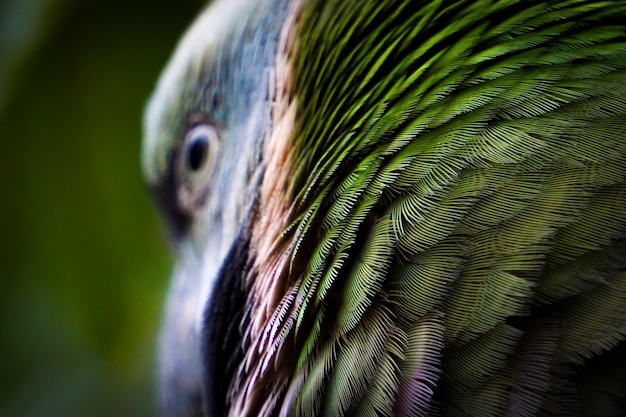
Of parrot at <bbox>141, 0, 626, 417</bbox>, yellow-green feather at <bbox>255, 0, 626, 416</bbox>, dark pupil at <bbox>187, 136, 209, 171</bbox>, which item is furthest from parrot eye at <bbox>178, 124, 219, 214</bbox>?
yellow-green feather at <bbox>255, 0, 626, 416</bbox>

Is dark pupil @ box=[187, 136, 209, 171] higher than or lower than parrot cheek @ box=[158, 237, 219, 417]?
higher

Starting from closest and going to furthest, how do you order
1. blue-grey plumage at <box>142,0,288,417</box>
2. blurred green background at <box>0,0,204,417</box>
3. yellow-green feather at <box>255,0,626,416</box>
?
yellow-green feather at <box>255,0,626,416</box>
blue-grey plumage at <box>142,0,288,417</box>
blurred green background at <box>0,0,204,417</box>

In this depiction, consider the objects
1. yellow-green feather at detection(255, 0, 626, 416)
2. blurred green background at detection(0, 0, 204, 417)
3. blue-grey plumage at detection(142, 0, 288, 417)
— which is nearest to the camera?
yellow-green feather at detection(255, 0, 626, 416)

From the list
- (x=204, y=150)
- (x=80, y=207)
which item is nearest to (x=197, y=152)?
(x=204, y=150)

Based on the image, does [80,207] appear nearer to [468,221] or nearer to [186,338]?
[186,338]

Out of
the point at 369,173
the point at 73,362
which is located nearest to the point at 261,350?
the point at 369,173

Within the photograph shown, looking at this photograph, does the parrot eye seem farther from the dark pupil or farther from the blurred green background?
the blurred green background

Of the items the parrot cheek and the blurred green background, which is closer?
the parrot cheek

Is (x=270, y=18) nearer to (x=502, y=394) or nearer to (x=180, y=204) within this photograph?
(x=180, y=204)

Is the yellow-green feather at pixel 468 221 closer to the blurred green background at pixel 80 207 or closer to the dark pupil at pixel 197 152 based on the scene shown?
the dark pupil at pixel 197 152
